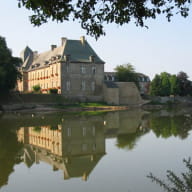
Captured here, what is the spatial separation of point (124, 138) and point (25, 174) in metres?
7.87

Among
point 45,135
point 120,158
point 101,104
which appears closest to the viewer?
point 120,158

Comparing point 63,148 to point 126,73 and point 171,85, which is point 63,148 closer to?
point 126,73

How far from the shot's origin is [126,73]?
2793 inches

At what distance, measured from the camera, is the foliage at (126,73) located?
231 feet

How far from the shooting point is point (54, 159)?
11.2 meters

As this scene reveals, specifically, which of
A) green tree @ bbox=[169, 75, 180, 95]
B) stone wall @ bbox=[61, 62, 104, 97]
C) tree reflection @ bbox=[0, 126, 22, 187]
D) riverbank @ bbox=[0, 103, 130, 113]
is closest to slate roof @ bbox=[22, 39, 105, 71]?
stone wall @ bbox=[61, 62, 104, 97]

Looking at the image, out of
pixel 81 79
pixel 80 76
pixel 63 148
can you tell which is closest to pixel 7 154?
pixel 63 148

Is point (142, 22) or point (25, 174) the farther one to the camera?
point (25, 174)

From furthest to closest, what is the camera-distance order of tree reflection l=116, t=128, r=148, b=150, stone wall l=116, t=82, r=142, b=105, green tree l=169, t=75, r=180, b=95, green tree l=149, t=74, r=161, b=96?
green tree l=149, t=74, r=161, b=96 → green tree l=169, t=75, r=180, b=95 → stone wall l=116, t=82, r=142, b=105 → tree reflection l=116, t=128, r=148, b=150

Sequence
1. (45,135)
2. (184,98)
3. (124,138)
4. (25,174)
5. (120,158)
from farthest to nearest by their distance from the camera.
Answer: (184,98), (45,135), (124,138), (120,158), (25,174)

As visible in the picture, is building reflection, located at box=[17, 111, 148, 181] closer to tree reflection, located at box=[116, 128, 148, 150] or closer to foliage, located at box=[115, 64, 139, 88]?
tree reflection, located at box=[116, 128, 148, 150]

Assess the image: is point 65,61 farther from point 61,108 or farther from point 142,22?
point 142,22

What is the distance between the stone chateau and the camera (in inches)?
2040

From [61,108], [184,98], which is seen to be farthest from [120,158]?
[184,98]
